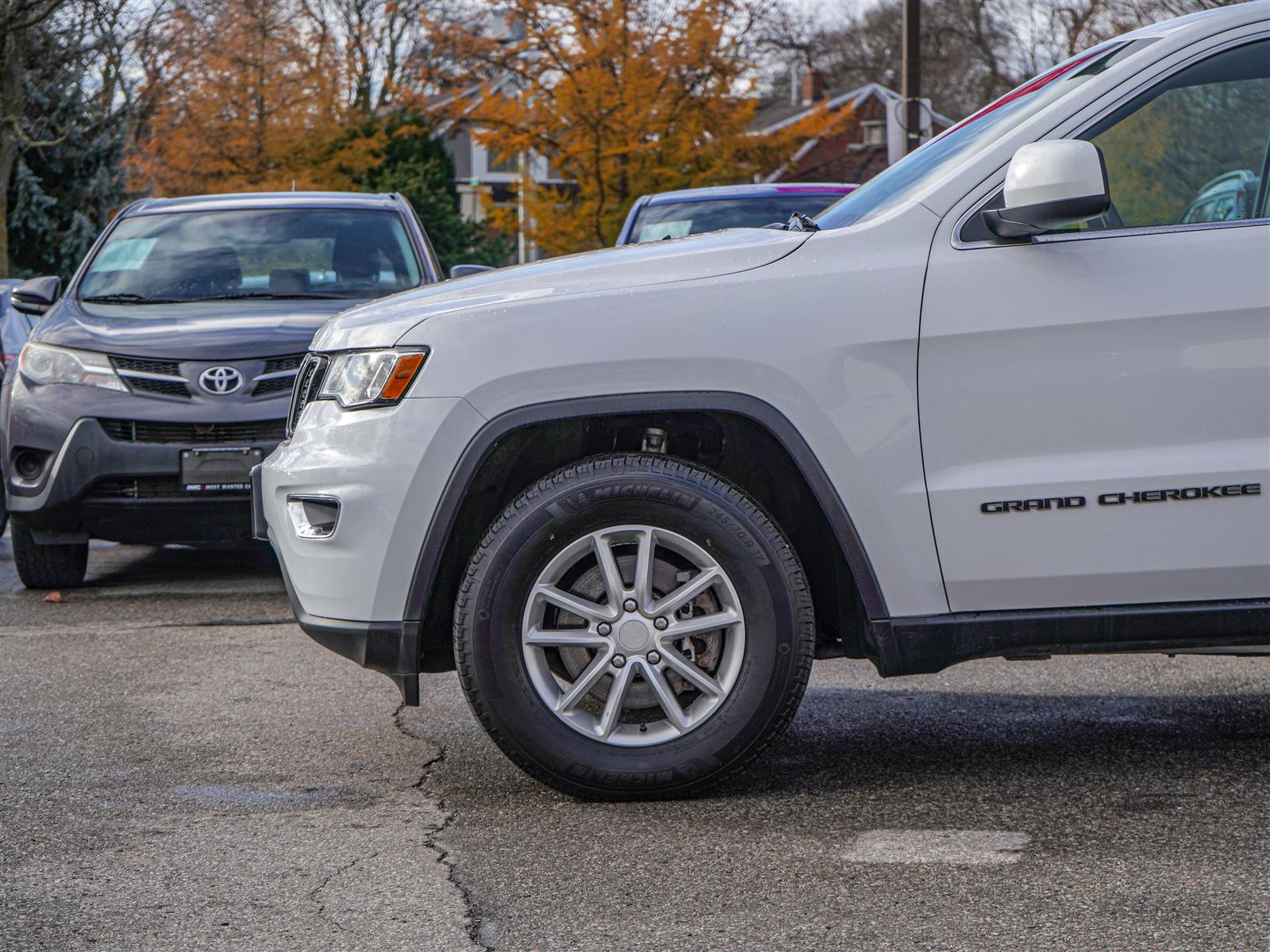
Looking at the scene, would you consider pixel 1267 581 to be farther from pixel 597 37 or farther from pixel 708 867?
pixel 597 37

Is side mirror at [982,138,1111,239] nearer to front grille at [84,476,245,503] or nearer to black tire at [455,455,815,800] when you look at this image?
black tire at [455,455,815,800]

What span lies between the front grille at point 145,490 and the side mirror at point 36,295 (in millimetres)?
1351

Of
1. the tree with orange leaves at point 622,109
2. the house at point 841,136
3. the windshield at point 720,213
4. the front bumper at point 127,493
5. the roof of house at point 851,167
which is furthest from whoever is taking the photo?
the roof of house at point 851,167

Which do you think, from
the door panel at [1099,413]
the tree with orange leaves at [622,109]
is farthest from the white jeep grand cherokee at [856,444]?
the tree with orange leaves at [622,109]

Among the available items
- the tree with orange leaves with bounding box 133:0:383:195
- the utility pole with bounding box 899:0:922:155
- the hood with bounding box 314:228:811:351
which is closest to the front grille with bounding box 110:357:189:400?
the hood with bounding box 314:228:811:351

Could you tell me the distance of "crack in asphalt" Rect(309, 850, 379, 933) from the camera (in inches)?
129

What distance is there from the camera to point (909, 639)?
4.01 metres

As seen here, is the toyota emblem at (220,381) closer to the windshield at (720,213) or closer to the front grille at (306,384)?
the front grille at (306,384)

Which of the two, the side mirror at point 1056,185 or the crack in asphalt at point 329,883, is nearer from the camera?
the crack in asphalt at point 329,883

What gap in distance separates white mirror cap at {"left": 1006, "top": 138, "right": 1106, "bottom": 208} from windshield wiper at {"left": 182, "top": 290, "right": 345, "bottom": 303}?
478cm

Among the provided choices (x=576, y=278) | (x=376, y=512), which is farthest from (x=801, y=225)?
(x=376, y=512)

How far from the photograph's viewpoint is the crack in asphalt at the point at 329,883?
10.8ft

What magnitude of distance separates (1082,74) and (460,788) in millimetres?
2448

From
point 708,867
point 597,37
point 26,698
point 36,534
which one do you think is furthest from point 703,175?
point 708,867
